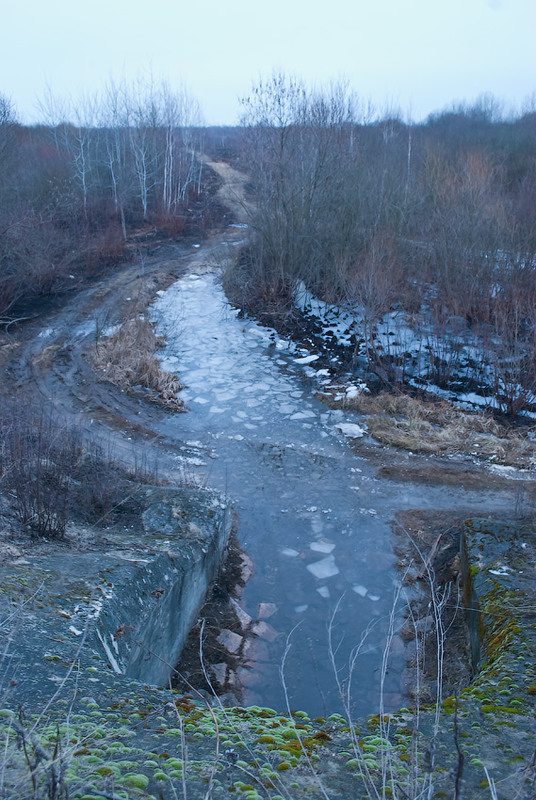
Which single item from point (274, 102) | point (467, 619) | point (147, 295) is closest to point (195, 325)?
point (147, 295)

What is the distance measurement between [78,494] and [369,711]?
11.1ft

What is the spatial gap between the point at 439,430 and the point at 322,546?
360 cm

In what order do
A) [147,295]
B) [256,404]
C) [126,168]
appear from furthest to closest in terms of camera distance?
[126,168] < [147,295] < [256,404]

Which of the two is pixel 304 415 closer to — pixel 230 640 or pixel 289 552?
pixel 289 552

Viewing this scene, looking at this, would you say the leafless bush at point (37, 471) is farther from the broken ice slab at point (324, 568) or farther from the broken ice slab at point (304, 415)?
the broken ice slab at point (304, 415)

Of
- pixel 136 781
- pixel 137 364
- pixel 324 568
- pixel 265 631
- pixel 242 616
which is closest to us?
pixel 136 781

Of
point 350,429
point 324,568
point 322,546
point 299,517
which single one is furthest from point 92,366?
point 324,568

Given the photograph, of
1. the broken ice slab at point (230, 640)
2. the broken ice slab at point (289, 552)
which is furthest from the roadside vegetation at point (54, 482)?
the broken ice slab at point (289, 552)

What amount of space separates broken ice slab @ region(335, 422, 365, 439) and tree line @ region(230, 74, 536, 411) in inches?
84.9

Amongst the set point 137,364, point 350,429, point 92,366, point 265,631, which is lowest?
point 265,631

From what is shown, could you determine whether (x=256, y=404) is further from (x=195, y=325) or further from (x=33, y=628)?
(x=33, y=628)

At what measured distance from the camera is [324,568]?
6.16m

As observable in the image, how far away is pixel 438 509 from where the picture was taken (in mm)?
7207

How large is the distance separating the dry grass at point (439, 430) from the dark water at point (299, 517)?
55cm
